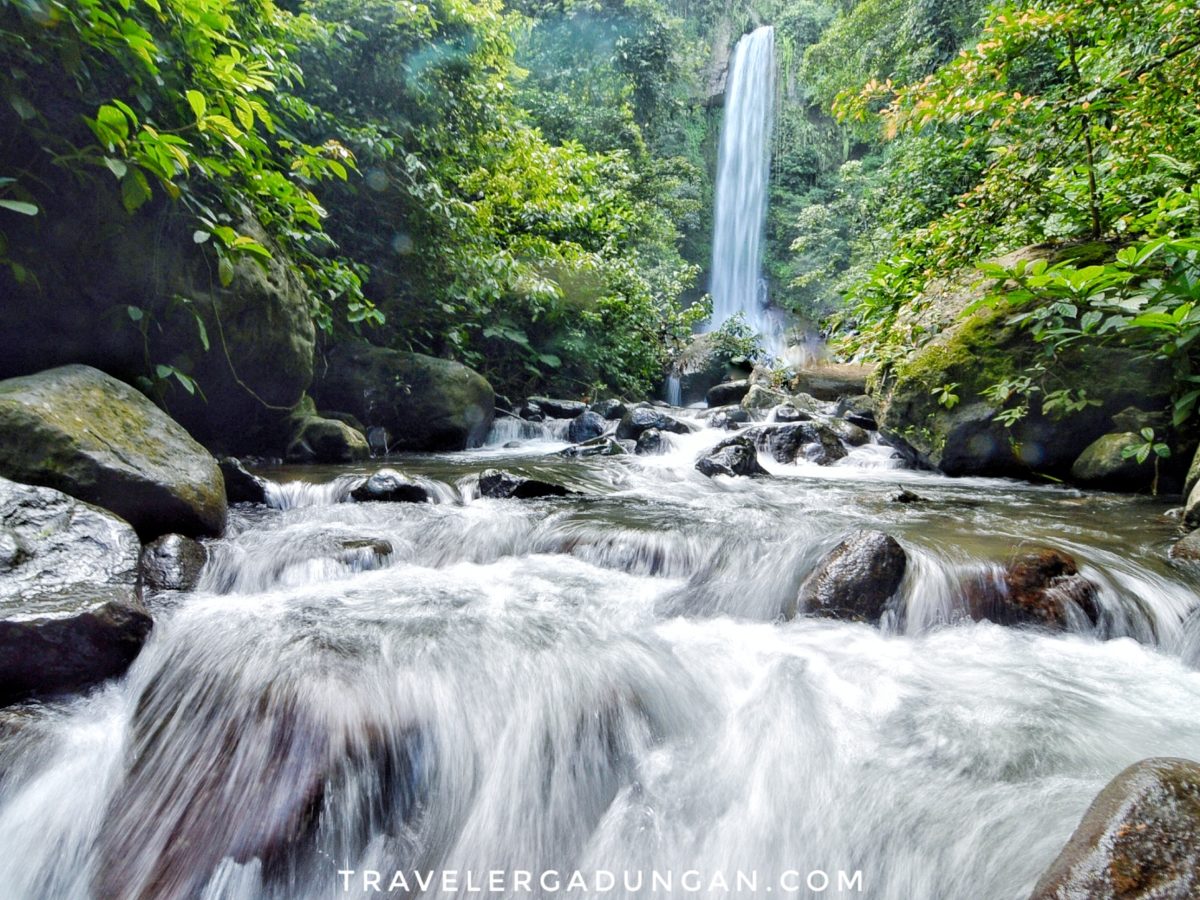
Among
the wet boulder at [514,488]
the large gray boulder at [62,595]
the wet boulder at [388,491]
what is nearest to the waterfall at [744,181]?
the wet boulder at [514,488]

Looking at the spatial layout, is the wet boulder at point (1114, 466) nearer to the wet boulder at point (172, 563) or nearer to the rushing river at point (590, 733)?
the rushing river at point (590, 733)

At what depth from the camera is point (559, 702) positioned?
2.42 m

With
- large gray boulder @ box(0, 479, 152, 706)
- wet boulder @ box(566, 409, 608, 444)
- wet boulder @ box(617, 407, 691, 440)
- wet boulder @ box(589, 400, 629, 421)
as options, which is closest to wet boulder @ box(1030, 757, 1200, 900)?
large gray boulder @ box(0, 479, 152, 706)

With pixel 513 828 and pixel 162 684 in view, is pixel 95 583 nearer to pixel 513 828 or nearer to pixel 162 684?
pixel 162 684

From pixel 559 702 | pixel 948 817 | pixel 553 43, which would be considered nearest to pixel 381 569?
pixel 559 702

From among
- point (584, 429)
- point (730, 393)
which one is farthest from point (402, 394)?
point (730, 393)

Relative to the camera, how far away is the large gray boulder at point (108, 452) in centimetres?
312

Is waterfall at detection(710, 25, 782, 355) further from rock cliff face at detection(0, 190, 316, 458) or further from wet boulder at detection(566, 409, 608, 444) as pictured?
rock cliff face at detection(0, 190, 316, 458)

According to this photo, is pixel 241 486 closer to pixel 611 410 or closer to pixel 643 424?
pixel 643 424

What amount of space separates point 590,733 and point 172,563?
2.39 meters

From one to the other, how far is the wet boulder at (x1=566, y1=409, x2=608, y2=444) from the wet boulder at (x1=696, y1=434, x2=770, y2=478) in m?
2.73

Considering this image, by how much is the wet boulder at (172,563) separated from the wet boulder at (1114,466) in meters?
6.52

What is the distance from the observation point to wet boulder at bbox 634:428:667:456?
26.8 ft

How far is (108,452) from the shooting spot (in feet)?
11.0
